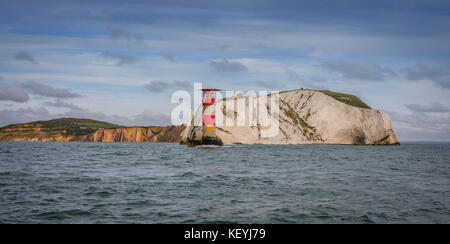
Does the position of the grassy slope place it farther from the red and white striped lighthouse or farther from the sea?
the sea

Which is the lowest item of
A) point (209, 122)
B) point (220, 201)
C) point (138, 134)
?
point (220, 201)

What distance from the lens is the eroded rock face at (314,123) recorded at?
343 feet

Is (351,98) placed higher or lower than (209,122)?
higher

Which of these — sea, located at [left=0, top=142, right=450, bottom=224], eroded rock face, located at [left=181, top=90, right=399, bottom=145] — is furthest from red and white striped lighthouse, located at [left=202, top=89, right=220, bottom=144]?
sea, located at [left=0, top=142, right=450, bottom=224]

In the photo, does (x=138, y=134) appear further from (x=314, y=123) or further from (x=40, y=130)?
(x=314, y=123)

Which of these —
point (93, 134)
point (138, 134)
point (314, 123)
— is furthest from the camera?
point (93, 134)

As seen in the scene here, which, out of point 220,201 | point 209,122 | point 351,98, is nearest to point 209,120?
point 209,122

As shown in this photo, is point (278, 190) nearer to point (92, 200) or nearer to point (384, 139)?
point (92, 200)

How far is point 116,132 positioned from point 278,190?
177034mm

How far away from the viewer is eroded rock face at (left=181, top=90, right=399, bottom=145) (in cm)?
10456

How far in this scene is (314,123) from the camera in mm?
115500

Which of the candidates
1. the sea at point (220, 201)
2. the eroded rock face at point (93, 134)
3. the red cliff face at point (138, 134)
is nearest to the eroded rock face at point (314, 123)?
the red cliff face at point (138, 134)

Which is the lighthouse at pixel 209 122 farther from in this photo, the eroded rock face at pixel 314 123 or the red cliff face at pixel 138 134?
the red cliff face at pixel 138 134
